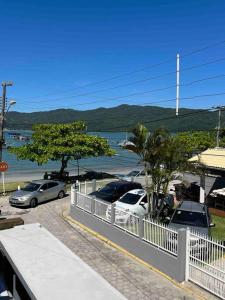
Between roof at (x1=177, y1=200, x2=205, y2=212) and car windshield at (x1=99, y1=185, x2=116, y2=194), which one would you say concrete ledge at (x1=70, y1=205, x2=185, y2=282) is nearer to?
roof at (x1=177, y1=200, x2=205, y2=212)

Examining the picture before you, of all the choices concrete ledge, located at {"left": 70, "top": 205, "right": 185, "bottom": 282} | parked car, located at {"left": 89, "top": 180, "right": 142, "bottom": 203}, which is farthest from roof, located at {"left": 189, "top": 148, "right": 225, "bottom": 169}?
concrete ledge, located at {"left": 70, "top": 205, "right": 185, "bottom": 282}

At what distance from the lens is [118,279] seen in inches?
484

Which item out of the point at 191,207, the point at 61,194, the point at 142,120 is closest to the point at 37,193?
the point at 61,194

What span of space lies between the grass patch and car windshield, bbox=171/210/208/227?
160cm

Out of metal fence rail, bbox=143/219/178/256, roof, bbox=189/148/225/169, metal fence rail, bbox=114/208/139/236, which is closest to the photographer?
metal fence rail, bbox=143/219/178/256

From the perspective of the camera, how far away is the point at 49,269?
7320 mm

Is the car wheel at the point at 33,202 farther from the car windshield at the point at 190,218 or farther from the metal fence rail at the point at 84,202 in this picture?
the car windshield at the point at 190,218

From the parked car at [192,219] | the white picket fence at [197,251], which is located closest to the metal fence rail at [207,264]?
the white picket fence at [197,251]

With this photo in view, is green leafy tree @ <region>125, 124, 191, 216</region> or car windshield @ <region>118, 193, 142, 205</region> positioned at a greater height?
green leafy tree @ <region>125, 124, 191, 216</region>

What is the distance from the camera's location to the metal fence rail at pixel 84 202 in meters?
18.6

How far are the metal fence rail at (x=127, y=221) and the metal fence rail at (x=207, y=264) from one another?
3.14 meters

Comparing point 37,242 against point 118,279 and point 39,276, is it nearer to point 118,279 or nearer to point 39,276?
point 39,276

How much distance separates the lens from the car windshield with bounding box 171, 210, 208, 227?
50.1 feet

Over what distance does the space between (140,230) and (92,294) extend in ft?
26.2
